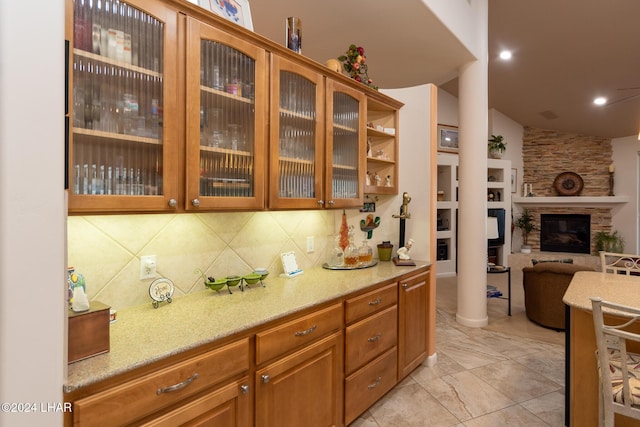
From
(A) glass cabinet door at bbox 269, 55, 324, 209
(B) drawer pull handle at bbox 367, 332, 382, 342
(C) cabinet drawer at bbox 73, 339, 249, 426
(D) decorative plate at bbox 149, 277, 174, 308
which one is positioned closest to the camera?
(C) cabinet drawer at bbox 73, 339, 249, 426

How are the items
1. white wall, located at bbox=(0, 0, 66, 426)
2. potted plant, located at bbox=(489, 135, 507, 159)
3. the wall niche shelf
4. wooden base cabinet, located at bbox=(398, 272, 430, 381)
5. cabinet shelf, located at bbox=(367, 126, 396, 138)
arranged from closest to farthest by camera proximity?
white wall, located at bbox=(0, 0, 66, 426), wooden base cabinet, located at bbox=(398, 272, 430, 381), cabinet shelf, located at bbox=(367, 126, 396, 138), the wall niche shelf, potted plant, located at bbox=(489, 135, 507, 159)

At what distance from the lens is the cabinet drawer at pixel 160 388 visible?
3.22ft

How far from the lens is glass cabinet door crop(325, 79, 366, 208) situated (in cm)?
224

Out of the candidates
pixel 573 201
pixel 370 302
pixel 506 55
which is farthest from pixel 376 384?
pixel 573 201

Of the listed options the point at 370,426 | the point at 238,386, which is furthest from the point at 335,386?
the point at 238,386

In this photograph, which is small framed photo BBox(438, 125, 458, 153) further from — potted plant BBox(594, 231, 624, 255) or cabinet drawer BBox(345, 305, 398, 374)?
cabinet drawer BBox(345, 305, 398, 374)

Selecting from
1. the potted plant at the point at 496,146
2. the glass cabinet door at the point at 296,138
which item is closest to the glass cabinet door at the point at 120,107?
the glass cabinet door at the point at 296,138

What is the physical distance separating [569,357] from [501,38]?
442 centimetres

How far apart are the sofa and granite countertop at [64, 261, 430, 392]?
2496 millimetres

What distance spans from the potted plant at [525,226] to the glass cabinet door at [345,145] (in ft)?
22.9

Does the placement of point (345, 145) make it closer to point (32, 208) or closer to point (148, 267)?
point (148, 267)

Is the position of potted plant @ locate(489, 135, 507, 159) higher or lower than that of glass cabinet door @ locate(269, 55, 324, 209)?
higher

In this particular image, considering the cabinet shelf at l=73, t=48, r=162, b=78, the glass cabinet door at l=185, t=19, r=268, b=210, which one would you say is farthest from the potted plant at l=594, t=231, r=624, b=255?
the cabinet shelf at l=73, t=48, r=162, b=78

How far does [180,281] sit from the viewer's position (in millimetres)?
1774
